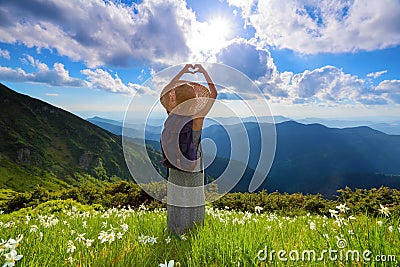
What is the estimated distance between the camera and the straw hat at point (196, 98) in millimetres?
4789

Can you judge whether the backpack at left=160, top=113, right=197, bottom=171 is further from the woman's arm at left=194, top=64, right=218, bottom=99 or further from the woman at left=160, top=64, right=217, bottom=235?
the woman's arm at left=194, top=64, right=218, bottom=99

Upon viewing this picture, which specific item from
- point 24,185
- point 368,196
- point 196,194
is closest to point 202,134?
point 196,194

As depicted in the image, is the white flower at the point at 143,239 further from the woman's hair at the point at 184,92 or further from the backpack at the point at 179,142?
the woman's hair at the point at 184,92

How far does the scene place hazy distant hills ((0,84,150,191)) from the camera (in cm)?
11012

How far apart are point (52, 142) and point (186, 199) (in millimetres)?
141921

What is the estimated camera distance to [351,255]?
257 cm

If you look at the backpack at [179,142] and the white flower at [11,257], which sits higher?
the backpack at [179,142]

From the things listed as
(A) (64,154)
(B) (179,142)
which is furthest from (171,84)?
(A) (64,154)

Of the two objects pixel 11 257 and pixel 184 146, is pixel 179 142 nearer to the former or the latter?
pixel 184 146

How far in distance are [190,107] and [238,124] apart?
853mm

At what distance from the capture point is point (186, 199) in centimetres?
488

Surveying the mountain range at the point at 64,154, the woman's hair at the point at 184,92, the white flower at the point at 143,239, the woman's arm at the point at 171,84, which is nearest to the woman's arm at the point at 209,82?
the woman's arm at the point at 171,84

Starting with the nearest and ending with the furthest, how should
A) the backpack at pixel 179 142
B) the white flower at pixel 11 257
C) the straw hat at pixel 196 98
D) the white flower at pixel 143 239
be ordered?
the white flower at pixel 11 257 → the white flower at pixel 143 239 → the backpack at pixel 179 142 → the straw hat at pixel 196 98

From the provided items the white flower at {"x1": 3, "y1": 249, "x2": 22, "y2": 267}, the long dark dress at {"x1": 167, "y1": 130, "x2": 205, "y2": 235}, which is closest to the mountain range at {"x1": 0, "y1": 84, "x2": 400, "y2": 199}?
the long dark dress at {"x1": 167, "y1": 130, "x2": 205, "y2": 235}
